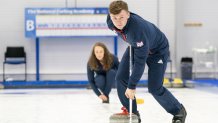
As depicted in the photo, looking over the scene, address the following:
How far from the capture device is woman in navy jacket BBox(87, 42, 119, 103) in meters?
4.82

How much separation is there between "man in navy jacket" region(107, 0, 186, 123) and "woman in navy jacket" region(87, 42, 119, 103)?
1.62 m

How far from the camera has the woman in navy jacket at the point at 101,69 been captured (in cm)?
482

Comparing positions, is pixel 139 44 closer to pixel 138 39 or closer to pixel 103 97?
pixel 138 39

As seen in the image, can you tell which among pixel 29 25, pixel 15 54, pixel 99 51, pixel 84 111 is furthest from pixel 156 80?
pixel 15 54

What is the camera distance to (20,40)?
32.3ft

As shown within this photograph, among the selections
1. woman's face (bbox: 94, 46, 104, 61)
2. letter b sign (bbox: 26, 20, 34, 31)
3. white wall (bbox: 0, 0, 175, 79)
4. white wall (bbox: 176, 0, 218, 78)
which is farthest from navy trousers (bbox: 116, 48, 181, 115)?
white wall (bbox: 176, 0, 218, 78)

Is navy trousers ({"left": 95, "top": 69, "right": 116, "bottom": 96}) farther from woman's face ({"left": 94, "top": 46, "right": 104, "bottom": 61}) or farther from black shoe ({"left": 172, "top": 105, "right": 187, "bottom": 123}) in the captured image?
black shoe ({"left": 172, "top": 105, "right": 187, "bottom": 123})

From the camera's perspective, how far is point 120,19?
2.60 meters

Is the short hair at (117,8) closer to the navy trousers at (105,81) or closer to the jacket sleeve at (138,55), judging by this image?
the jacket sleeve at (138,55)

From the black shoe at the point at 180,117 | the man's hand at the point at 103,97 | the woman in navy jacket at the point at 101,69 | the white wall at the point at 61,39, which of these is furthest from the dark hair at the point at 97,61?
the white wall at the point at 61,39

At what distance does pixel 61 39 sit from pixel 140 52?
7374 millimetres

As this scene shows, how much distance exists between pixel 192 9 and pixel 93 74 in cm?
599

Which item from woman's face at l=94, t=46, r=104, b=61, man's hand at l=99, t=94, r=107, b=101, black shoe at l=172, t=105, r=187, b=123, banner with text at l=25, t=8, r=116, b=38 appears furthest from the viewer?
banner with text at l=25, t=8, r=116, b=38

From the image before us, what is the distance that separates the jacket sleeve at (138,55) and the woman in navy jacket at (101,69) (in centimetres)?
199
